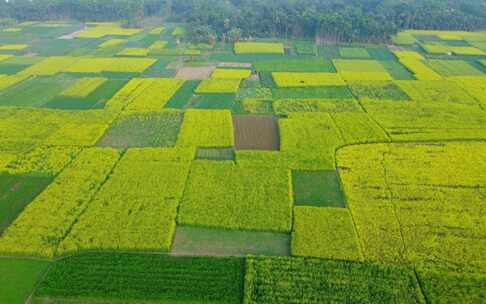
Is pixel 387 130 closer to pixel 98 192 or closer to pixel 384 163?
pixel 384 163

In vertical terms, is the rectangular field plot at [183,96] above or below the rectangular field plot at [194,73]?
below

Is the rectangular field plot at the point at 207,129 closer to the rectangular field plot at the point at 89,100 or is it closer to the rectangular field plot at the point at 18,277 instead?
the rectangular field plot at the point at 89,100

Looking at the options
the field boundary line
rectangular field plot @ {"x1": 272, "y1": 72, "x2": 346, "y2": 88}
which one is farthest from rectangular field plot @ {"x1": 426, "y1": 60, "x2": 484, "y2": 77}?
the field boundary line

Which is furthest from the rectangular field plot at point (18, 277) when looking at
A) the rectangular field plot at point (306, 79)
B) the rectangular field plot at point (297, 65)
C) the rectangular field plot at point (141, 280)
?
the rectangular field plot at point (297, 65)

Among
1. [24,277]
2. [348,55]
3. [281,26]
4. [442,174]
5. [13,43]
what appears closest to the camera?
[24,277]

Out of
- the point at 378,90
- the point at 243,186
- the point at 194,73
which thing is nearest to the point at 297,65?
the point at 378,90

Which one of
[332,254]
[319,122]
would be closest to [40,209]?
[332,254]

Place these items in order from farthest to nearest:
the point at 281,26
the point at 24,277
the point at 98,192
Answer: the point at 281,26 < the point at 98,192 < the point at 24,277
